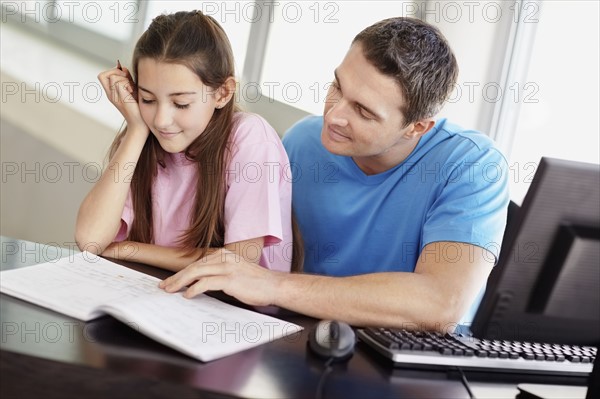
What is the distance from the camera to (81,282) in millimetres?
1246

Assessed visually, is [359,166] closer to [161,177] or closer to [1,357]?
[161,177]

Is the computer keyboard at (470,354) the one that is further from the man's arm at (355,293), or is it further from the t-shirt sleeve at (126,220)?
the t-shirt sleeve at (126,220)

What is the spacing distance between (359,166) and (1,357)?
3.42ft

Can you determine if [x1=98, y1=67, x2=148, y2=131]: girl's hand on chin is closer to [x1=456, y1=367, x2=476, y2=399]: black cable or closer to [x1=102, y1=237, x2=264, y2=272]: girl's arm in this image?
[x1=102, y1=237, x2=264, y2=272]: girl's arm

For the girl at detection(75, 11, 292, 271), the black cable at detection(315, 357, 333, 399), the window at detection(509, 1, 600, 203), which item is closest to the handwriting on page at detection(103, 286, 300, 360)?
the black cable at detection(315, 357, 333, 399)

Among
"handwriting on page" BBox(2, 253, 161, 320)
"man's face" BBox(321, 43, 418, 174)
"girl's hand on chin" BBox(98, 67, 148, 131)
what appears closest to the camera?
"handwriting on page" BBox(2, 253, 161, 320)

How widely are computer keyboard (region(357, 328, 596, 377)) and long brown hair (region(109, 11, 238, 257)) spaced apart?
56 cm

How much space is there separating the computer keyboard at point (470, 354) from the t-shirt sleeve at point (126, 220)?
0.72 meters

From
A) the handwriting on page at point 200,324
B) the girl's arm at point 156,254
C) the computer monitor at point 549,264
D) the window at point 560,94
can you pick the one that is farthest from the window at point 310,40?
the computer monitor at point 549,264

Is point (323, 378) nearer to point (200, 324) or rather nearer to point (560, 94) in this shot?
point (200, 324)

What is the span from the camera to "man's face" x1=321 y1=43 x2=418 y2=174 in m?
1.60

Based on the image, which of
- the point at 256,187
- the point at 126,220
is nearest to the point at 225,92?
the point at 256,187

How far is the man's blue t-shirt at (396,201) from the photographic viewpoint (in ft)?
5.12

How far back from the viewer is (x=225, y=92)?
69.2 inches
